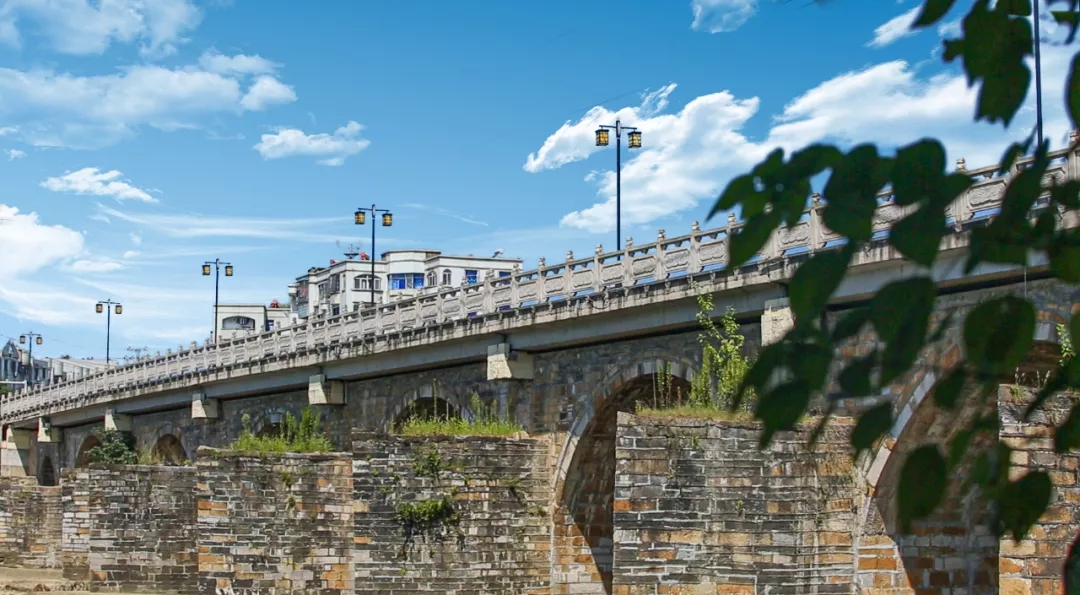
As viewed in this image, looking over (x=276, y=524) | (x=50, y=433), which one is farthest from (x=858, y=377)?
(x=50, y=433)

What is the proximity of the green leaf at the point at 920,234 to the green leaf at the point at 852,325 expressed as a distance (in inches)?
6.7

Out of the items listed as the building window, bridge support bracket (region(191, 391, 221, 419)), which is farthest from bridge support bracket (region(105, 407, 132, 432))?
the building window

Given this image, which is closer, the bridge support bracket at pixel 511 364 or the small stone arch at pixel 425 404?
the bridge support bracket at pixel 511 364

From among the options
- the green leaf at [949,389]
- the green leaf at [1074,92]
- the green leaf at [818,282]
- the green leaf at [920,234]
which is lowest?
the green leaf at [949,389]

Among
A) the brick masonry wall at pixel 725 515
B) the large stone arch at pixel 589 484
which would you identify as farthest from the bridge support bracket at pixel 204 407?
the brick masonry wall at pixel 725 515

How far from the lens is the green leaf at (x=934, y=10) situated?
359 centimetres

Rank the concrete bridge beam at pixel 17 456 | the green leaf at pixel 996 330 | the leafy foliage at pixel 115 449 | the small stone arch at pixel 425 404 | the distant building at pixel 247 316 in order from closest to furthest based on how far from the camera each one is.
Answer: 1. the green leaf at pixel 996 330
2. the small stone arch at pixel 425 404
3. the leafy foliage at pixel 115 449
4. the concrete bridge beam at pixel 17 456
5. the distant building at pixel 247 316

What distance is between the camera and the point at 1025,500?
366 cm

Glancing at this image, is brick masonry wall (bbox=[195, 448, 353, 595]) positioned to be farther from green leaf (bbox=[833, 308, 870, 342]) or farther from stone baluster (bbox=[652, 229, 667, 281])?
green leaf (bbox=[833, 308, 870, 342])

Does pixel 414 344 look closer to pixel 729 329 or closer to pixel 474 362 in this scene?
pixel 474 362

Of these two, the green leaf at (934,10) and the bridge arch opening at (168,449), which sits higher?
the bridge arch opening at (168,449)

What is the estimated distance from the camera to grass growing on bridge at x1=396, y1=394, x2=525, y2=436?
2933cm

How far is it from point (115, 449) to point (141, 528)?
20.1 metres

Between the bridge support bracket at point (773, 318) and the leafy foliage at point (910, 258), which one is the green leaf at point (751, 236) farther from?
the bridge support bracket at point (773, 318)
